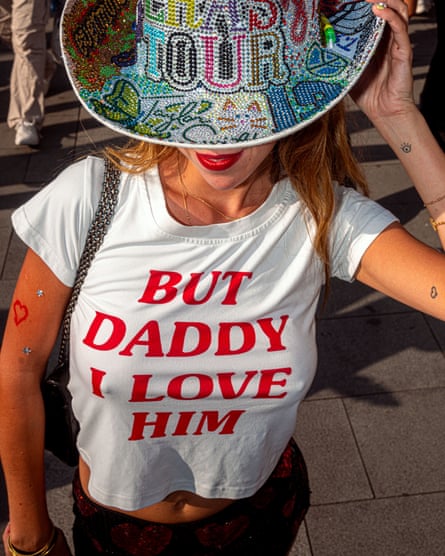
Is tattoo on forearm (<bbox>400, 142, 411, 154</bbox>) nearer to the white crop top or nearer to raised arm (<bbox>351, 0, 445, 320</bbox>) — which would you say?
raised arm (<bbox>351, 0, 445, 320</bbox>)

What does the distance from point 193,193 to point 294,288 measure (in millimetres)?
327

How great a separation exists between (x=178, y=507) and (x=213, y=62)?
1150 millimetres

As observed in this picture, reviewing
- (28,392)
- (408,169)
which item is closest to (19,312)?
(28,392)

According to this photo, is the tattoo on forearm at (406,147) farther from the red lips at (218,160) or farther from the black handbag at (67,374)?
the black handbag at (67,374)

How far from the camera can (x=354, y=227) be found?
172 cm

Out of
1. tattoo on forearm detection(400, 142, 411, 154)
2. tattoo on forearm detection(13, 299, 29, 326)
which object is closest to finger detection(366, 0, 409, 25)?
tattoo on forearm detection(400, 142, 411, 154)

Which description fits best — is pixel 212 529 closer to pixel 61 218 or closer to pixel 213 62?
pixel 61 218

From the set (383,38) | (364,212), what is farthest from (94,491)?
(383,38)

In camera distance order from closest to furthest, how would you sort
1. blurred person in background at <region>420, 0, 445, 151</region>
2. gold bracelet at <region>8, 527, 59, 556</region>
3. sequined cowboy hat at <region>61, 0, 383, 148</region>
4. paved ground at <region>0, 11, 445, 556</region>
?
sequined cowboy hat at <region>61, 0, 383, 148</region> → gold bracelet at <region>8, 527, 59, 556</region> → paved ground at <region>0, 11, 445, 556</region> → blurred person in background at <region>420, 0, 445, 151</region>

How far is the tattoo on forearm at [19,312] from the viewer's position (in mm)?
1563

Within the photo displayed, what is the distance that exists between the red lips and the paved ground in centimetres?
101

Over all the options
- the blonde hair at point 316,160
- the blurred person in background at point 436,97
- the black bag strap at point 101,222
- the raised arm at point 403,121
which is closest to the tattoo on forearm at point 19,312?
the black bag strap at point 101,222

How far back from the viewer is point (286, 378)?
169cm

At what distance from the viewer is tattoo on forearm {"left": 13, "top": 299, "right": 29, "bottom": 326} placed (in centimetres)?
156
